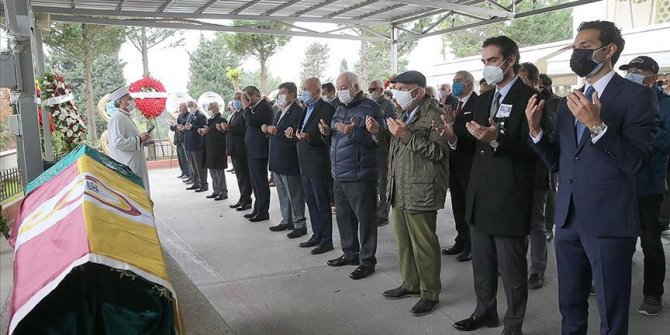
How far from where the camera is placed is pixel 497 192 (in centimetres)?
334

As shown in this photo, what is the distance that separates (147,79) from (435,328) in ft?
38.5

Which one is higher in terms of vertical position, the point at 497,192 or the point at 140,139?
the point at 140,139

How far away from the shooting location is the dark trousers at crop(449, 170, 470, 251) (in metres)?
5.49

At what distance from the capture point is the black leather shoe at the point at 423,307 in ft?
13.1

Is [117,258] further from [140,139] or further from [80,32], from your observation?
[80,32]

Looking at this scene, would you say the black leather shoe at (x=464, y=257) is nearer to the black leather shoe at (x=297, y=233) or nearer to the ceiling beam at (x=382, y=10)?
the black leather shoe at (x=297, y=233)

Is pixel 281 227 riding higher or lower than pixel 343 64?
lower

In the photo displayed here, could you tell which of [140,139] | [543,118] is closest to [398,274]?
[543,118]

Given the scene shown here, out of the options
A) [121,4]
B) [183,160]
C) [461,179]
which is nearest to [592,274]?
[461,179]

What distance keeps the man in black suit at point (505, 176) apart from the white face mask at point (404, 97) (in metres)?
0.60

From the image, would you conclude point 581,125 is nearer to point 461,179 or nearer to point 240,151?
point 461,179

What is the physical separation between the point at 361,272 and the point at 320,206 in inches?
42.8

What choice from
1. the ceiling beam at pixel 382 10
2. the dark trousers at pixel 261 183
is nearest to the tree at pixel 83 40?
the ceiling beam at pixel 382 10

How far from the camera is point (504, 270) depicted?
342cm
